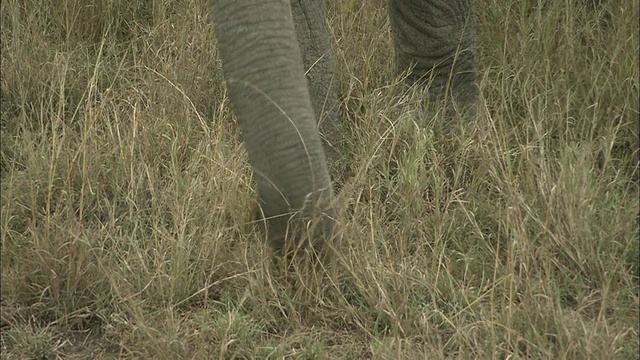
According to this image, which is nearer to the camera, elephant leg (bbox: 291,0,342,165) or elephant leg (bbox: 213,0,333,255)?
elephant leg (bbox: 213,0,333,255)

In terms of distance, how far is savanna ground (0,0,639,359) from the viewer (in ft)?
8.72

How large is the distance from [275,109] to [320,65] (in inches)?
29.1

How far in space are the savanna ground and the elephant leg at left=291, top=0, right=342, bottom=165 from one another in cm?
9

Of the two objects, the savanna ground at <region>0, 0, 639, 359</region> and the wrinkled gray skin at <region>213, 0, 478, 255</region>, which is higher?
the wrinkled gray skin at <region>213, 0, 478, 255</region>

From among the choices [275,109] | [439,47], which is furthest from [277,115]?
[439,47]

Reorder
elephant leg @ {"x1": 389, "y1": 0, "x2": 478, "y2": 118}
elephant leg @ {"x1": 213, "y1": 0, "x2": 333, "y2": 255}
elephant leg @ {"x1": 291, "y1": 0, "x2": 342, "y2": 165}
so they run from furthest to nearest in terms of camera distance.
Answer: elephant leg @ {"x1": 389, "y1": 0, "x2": 478, "y2": 118} < elephant leg @ {"x1": 291, "y1": 0, "x2": 342, "y2": 165} < elephant leg @ {"x1": 213, "y1": 0, "x2": 333, "y2": 255}

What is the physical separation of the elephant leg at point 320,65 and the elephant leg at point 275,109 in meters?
0.60

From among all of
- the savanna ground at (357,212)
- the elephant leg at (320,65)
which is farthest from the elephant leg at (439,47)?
the elephant leg at (320,65)

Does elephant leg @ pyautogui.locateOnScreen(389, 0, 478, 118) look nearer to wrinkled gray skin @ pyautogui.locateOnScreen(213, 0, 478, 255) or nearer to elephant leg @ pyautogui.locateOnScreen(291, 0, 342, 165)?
elephant leg @ pyautogui.locateOnScreen(291, 0, 342, 165)

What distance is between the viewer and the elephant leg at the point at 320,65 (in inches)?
125

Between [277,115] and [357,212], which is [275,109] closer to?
[277,115]

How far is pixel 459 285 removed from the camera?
110 inches

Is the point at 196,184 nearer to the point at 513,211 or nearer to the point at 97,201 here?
the point at 97,201

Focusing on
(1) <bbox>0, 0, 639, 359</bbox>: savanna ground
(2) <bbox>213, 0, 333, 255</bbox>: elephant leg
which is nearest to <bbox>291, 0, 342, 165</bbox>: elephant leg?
(1) <bbox>0, 0, 639, 359</bbox>: savanna ground
